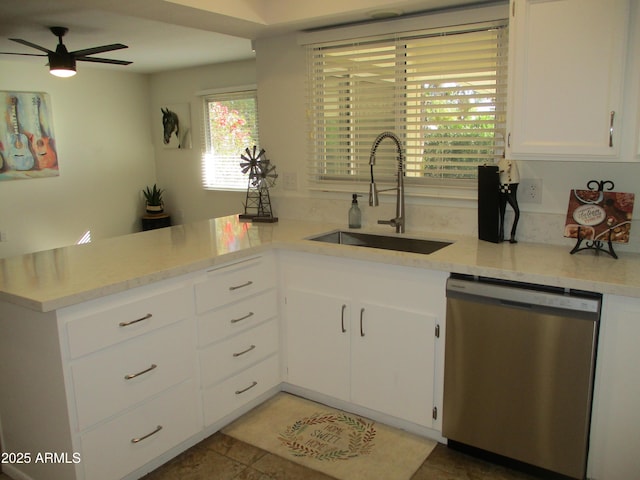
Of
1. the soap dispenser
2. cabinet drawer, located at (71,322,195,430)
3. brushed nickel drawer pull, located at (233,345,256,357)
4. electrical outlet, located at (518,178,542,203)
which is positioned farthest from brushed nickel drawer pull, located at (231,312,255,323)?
electrical outlet, located at (518,178,542,203)

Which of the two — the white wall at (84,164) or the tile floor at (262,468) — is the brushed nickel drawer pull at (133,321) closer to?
the tile floor at (262,468)

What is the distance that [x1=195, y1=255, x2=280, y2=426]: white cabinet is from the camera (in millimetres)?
2408

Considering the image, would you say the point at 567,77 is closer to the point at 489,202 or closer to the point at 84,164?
the point at 489,202

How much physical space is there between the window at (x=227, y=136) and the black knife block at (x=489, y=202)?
3936 mm

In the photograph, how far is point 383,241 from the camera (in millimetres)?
3008

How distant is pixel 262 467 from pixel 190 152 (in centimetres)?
503

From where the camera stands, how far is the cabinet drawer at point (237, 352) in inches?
95.5

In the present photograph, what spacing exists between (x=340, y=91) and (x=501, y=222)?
1282 mm

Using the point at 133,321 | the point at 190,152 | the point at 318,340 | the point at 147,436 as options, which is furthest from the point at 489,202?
the point at 190,152

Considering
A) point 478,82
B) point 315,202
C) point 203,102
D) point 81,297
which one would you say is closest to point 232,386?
point 81,297

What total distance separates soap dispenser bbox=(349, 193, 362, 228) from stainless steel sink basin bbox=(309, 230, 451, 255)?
0.20 ft

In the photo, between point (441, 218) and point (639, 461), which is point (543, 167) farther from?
point (639, 461)

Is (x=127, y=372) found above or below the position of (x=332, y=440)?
above

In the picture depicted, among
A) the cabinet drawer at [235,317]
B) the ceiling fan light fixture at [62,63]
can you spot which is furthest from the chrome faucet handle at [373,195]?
the ceiling fan light fixture at [62,63]
